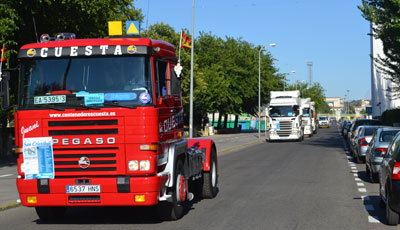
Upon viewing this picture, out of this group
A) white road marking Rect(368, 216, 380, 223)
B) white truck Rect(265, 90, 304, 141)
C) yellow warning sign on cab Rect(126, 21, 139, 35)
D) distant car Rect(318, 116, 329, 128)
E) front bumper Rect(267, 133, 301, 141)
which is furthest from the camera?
distant car Rect(318, 116, 329, 128)

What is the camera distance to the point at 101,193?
8.99 meters

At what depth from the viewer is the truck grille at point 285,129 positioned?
1713 inches

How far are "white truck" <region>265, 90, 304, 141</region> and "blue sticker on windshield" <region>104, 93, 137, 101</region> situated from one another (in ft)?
113

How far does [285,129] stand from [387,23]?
15.8 meters

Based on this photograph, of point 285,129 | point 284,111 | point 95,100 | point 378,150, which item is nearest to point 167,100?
point 95,100

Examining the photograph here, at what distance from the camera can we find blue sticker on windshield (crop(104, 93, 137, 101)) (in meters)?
9.02

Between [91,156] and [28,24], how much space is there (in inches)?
744

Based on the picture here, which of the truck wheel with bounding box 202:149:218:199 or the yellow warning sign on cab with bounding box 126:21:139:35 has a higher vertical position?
the yellow warning sign on cab with bounding box 126:21:139:35

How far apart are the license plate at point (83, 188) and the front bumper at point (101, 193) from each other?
5 cm

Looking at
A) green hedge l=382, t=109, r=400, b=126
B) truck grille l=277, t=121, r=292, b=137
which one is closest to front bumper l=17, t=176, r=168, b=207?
truck grille l=277, t=121, r=292, b=137

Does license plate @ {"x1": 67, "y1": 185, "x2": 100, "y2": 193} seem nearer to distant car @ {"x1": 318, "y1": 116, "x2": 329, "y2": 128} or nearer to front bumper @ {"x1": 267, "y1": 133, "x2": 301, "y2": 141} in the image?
front bumper @ {"x1": 267, "y1": 133, "x2": 301, "y2": 141}

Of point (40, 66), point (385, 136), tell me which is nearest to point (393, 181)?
point (40, 66)

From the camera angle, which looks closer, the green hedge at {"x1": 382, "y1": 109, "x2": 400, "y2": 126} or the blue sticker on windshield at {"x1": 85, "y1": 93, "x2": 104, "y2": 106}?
the blue sticker on windshield at {"x1": 85, "y1": 93, "x2": 104, "y2": 106}

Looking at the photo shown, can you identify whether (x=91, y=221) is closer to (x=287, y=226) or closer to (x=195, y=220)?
(x=195, y=220)
